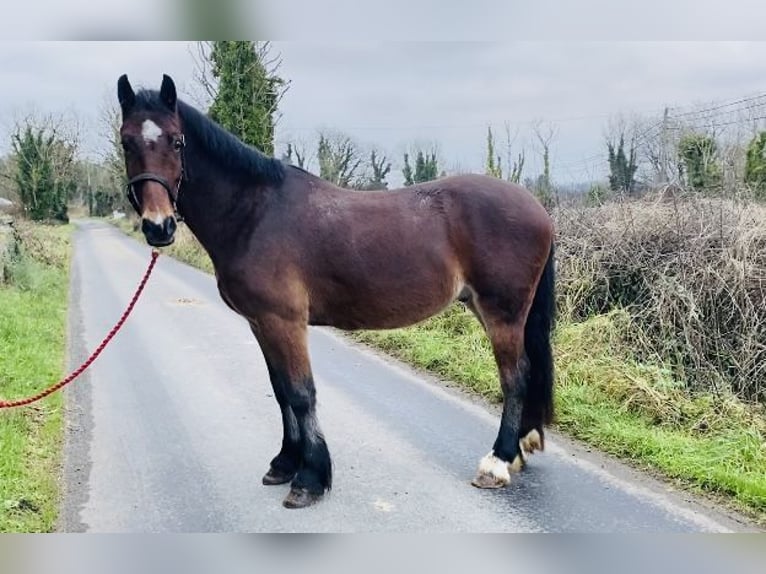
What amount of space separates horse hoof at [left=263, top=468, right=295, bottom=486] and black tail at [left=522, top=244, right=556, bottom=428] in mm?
1470

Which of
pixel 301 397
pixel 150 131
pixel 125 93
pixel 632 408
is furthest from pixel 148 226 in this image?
pixel 632 408

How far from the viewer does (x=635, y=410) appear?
4.48 m

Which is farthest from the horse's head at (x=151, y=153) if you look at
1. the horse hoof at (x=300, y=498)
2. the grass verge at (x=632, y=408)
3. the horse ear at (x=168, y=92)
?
the grass verge at (x=632, y=408)

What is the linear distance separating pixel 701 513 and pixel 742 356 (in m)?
2.22

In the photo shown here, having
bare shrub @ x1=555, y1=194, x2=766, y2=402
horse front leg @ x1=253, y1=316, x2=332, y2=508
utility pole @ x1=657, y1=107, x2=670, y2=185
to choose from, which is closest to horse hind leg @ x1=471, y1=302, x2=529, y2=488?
horse front leg @ x1=253, y1=316, x2=332, y2=508

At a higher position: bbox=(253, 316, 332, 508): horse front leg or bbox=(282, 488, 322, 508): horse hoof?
bbox=(253, 316, 332, 508): horse front leg

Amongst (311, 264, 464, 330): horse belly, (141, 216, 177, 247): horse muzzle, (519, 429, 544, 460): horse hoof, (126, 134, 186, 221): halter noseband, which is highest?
(126, 134, 186, 221): halter noseband

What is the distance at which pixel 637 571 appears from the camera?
8.94 ft

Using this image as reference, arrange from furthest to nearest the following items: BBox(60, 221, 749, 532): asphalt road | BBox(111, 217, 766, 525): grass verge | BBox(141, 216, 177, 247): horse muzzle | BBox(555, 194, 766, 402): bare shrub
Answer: BBox(555, 194, 766, 402): bare shrub < BBox(111, 217, 766, 525): grass verge < BBox(60, 221, 749, 532): asphalt road < BBox(141, 216, 177, 247): horse muzzle

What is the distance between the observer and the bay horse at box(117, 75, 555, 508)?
11.2ft

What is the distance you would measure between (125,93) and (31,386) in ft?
10.7

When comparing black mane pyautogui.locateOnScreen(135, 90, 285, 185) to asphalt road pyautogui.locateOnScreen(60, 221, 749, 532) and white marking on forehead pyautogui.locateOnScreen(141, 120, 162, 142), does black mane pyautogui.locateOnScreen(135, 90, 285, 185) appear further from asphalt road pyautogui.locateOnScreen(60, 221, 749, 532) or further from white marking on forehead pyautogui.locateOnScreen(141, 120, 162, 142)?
asphalt road pyautogui.locateOnScreen(60, 221, 749, 532)

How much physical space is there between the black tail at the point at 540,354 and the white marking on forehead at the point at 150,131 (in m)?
2.35
